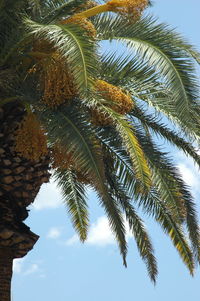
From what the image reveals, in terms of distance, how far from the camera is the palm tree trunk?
545 inches

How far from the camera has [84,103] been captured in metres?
12.0

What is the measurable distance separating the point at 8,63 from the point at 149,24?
2567 millimetres

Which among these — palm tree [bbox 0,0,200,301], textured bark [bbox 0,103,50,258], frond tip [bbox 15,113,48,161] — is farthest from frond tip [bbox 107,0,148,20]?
textured bark [bbox 0,103,50,258]

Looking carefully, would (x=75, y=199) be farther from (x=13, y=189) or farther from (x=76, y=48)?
(x=76, y=48)

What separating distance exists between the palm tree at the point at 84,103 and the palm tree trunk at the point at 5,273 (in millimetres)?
20

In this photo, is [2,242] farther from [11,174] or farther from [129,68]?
[129,68]

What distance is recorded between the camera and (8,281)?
14062 mm

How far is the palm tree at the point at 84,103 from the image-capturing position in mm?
11086

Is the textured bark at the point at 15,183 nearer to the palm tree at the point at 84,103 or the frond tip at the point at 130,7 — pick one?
the palm tree at the point at 84,103

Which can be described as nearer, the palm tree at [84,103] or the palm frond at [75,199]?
the palm tree at [84,103]

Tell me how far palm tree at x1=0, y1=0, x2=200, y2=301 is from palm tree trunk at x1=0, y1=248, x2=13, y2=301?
0.02 m

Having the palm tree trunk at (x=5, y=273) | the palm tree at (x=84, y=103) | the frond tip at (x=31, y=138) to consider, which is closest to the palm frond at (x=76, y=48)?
the palm tree at (x=84, y=103)

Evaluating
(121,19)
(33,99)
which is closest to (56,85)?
(33,99)

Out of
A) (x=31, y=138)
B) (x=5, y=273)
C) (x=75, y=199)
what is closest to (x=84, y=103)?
(x=31, y=138)
